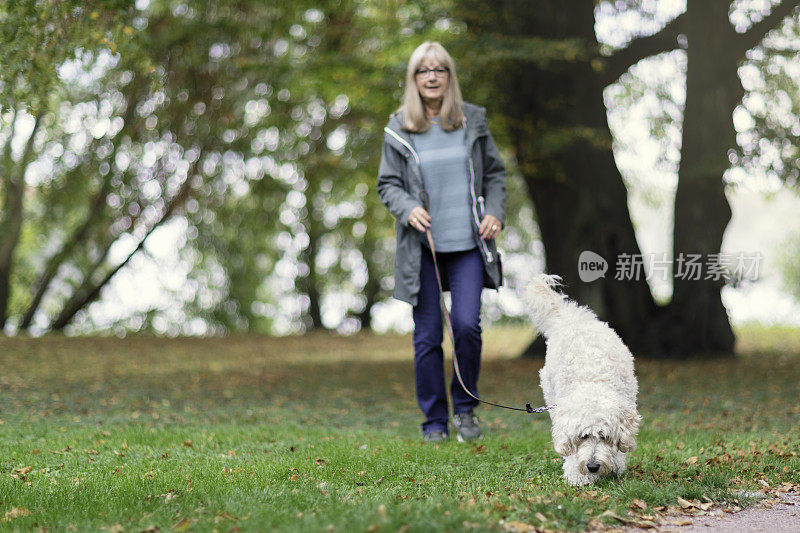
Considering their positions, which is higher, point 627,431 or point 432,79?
point 432,79

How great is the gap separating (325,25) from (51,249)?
9548 millimetres

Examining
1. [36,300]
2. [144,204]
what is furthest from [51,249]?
[144,204]

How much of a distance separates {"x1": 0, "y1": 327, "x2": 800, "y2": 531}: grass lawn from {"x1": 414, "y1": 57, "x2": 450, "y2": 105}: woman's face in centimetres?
232

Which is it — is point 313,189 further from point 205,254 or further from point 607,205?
point 607,205

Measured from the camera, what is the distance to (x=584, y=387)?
153 inches

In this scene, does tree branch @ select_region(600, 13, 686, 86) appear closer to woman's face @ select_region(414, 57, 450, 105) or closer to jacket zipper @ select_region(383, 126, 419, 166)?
woman's face @ select_region(414, 57, 450, 105)

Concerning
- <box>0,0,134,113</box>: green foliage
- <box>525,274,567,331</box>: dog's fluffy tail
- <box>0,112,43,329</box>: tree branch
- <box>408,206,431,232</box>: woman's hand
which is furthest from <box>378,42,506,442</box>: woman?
<box>0,112,43,329</box>: tree branch

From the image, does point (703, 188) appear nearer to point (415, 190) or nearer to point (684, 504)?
point (415, 190)

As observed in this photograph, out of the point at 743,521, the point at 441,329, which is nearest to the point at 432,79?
the point at 441,329

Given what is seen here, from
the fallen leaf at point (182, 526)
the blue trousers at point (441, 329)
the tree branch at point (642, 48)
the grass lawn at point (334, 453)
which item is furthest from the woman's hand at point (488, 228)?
the tree branch at point (642, 48)

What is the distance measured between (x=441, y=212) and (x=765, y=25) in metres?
8.57

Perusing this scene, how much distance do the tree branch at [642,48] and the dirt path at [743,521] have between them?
8916 mm

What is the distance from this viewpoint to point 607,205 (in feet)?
37.1

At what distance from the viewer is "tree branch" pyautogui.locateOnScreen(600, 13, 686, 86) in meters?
11.8
